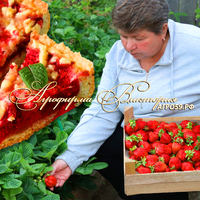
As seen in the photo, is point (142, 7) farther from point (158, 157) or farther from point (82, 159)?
point (82, 159)

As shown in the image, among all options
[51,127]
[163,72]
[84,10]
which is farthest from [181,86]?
[84,10]

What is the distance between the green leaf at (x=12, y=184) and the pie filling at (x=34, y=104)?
13 centimetres

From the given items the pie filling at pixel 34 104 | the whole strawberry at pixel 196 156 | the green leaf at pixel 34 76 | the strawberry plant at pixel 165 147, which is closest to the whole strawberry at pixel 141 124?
the strawberry plant at pixel 165 147

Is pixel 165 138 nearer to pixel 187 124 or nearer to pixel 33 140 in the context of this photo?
pixel 187 124

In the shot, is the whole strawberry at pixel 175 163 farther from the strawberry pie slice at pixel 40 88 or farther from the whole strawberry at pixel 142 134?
the strawberry pie slice at pixel 40 88

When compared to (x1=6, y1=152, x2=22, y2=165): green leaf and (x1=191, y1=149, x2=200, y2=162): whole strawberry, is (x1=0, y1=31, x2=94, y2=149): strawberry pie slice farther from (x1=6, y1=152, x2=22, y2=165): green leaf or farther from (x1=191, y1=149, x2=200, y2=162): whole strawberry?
(x1=191, y1=149, x2=200, y2=162): whole strawberry

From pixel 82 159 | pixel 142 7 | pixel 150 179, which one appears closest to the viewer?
pixel 150 179

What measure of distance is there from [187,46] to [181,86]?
165mm

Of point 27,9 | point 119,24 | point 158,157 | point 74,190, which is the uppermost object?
point 27,9

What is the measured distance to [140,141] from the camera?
3.37ft

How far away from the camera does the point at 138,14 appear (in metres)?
0.99

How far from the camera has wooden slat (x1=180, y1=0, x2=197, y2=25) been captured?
259cm

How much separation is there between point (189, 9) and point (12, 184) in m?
2.36

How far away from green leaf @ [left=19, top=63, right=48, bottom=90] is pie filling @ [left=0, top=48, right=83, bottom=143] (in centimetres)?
2
